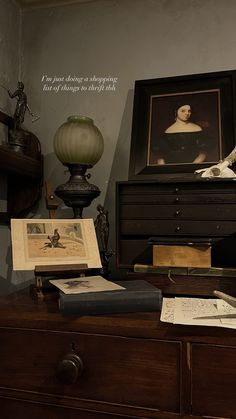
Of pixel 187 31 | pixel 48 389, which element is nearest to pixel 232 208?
pixel 48 389

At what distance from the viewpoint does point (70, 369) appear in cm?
67

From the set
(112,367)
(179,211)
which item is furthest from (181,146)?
(112,367)

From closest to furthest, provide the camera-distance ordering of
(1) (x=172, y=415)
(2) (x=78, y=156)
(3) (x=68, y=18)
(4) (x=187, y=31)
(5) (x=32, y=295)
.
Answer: (1) (x=172, y=415) → (5) (x=32, y=295) → (2) (x=78, y=156) → (4) (x=187, y=31) → (3) (x=68, y=18)

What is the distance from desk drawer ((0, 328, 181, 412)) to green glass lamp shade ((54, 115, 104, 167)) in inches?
21.9

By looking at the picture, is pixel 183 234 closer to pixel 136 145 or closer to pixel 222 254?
pixel 222 254

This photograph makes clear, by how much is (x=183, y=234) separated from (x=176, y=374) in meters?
0.40

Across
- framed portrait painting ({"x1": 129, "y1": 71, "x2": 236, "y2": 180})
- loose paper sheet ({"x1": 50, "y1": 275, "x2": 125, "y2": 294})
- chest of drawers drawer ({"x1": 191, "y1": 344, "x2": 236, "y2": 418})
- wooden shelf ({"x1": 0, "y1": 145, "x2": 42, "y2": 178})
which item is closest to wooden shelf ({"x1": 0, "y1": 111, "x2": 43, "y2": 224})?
wooden shelf ({"x1": 0, "y1": 145, "x2": 42, "y2": 178})

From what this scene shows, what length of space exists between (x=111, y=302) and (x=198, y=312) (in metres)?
0.17

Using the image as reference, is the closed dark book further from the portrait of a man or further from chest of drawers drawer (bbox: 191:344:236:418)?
the portrait of a man

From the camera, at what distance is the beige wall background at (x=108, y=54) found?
1.27m

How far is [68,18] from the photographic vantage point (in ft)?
4.61

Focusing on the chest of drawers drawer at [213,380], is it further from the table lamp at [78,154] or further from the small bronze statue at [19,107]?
the small bronze statue at [19,107]

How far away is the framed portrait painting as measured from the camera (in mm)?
1110

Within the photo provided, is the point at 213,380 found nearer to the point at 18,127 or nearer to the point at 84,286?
the point at 84,286
